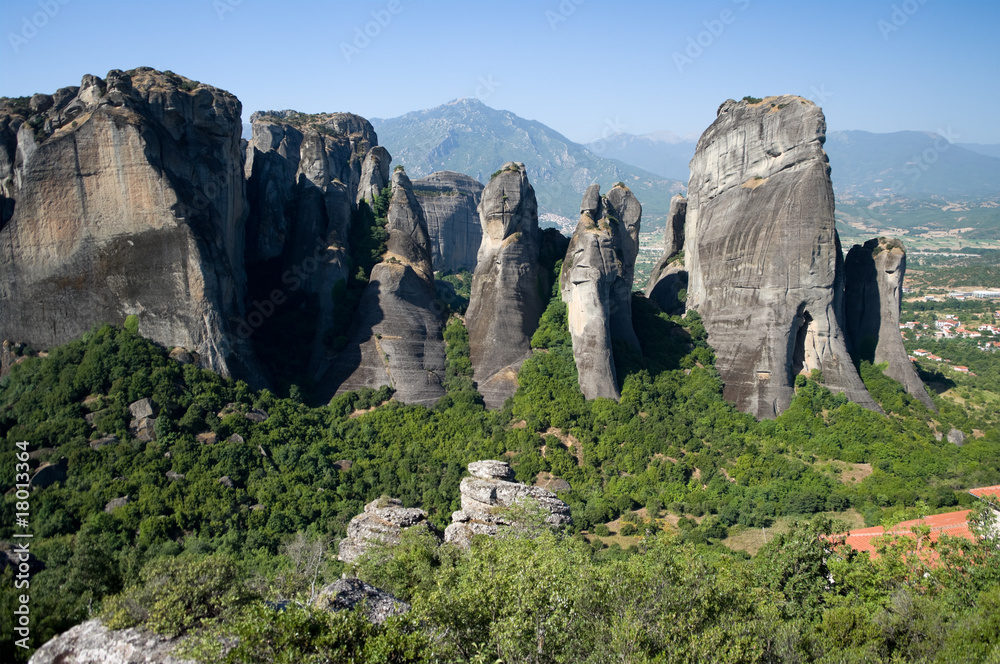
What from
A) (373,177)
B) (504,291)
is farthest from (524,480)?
(373,177)

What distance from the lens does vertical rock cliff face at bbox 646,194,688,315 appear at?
145ft

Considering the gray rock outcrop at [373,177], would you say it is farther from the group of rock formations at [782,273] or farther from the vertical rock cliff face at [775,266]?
the vertical rock cliff face at [775,266]

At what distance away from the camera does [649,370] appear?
36281mm

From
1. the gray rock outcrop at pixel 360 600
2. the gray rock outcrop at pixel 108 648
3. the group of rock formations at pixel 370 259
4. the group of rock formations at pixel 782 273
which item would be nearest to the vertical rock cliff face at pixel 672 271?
the group of rock formations at pixel 370 259

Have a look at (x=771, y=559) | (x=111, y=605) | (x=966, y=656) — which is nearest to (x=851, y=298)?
(x=771, y=559)

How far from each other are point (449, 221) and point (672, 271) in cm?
4043

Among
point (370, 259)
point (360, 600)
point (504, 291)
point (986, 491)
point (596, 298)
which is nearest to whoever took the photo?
point (360, 600)

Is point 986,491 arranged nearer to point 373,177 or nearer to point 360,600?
point 360,600

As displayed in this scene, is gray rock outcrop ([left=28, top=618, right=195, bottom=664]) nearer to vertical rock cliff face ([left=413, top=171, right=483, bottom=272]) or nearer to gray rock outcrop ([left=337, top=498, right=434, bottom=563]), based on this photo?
gray rock outcrop ([left=337, top=498, right=434, bottom=563])

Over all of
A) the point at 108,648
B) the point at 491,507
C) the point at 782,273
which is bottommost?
the point at 491,507

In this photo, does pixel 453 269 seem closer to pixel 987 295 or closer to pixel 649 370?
pixel 649 370

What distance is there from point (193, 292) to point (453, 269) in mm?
51918

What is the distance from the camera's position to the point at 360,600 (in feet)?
46.1

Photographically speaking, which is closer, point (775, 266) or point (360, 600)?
point (360, 600)
